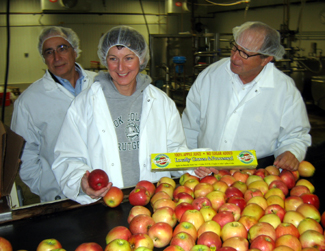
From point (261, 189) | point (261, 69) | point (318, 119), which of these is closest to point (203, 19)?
point (318, 119)

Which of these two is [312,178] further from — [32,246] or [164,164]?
[32,246]

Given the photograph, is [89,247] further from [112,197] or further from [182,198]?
[182,198]

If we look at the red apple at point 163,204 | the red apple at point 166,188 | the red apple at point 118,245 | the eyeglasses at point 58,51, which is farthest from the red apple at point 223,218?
the eyeglasses at point 58,51

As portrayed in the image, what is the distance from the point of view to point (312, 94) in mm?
7746

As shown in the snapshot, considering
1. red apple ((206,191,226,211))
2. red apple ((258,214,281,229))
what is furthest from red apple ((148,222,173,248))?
red apple ((258,214,281,229))

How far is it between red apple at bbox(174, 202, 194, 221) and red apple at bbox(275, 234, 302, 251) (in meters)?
0.41

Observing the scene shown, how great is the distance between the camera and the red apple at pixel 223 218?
1333 millimetres

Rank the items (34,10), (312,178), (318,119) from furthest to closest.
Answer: (34,10), (318,119), (312,178)

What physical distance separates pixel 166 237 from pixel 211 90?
4.79 ft

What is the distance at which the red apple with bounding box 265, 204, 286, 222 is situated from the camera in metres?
1.41

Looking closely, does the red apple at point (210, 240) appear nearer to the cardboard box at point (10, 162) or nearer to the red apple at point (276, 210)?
the red apple at point (276, 210)

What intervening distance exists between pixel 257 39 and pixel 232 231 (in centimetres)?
153

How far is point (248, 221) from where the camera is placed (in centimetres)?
134

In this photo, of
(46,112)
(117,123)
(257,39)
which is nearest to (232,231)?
(117,123)
